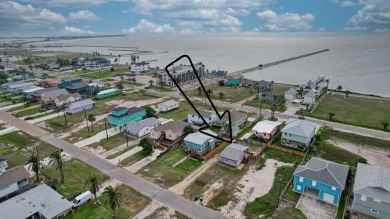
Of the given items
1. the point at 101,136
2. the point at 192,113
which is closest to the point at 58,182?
the point at 101,136

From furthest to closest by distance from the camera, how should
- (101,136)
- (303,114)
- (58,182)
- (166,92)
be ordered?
(166,92), (303,114), (101,136), (58,182)

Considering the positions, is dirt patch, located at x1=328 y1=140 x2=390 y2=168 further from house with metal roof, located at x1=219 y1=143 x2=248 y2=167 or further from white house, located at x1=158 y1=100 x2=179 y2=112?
white house, located at x1=158 y1=100 x2=179 y2=112

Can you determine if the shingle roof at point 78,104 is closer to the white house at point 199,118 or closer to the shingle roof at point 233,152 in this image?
the white house at point 199,118

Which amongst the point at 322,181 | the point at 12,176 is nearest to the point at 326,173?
the point at 322,181

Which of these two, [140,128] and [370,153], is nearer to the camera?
[370,153]

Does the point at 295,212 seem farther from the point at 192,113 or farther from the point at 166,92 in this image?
the point at 166,92

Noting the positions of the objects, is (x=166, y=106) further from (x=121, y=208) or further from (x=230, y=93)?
(x=121, y=208)
